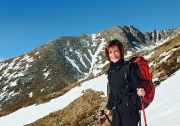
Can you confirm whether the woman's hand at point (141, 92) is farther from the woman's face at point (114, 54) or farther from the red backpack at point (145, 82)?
the woman's face at point (114, 54)

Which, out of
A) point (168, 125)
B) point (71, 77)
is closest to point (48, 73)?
point (71, 77)

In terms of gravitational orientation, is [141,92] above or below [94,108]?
below

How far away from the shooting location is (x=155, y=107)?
15648mm

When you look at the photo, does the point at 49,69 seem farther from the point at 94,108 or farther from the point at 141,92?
the point at 141,92

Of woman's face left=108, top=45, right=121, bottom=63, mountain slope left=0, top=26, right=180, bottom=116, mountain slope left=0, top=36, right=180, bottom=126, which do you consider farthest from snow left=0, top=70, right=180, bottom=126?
mountain slope left=0, top=26, right=180, bottom=116

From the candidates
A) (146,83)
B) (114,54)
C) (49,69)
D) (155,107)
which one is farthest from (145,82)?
(49,69)

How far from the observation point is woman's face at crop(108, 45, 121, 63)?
6156 mm

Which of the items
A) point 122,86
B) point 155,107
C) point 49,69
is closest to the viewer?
point 122,86

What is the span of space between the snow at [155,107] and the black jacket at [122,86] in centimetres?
538

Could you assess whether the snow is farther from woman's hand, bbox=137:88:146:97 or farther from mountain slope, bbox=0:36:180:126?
woman's hand, bbox=137:88:146:97

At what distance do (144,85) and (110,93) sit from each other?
3.29 feet

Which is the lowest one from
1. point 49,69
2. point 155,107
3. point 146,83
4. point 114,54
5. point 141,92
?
point 141,92

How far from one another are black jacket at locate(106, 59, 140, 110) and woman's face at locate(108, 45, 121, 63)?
0.09m

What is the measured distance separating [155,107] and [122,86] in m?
10.3
